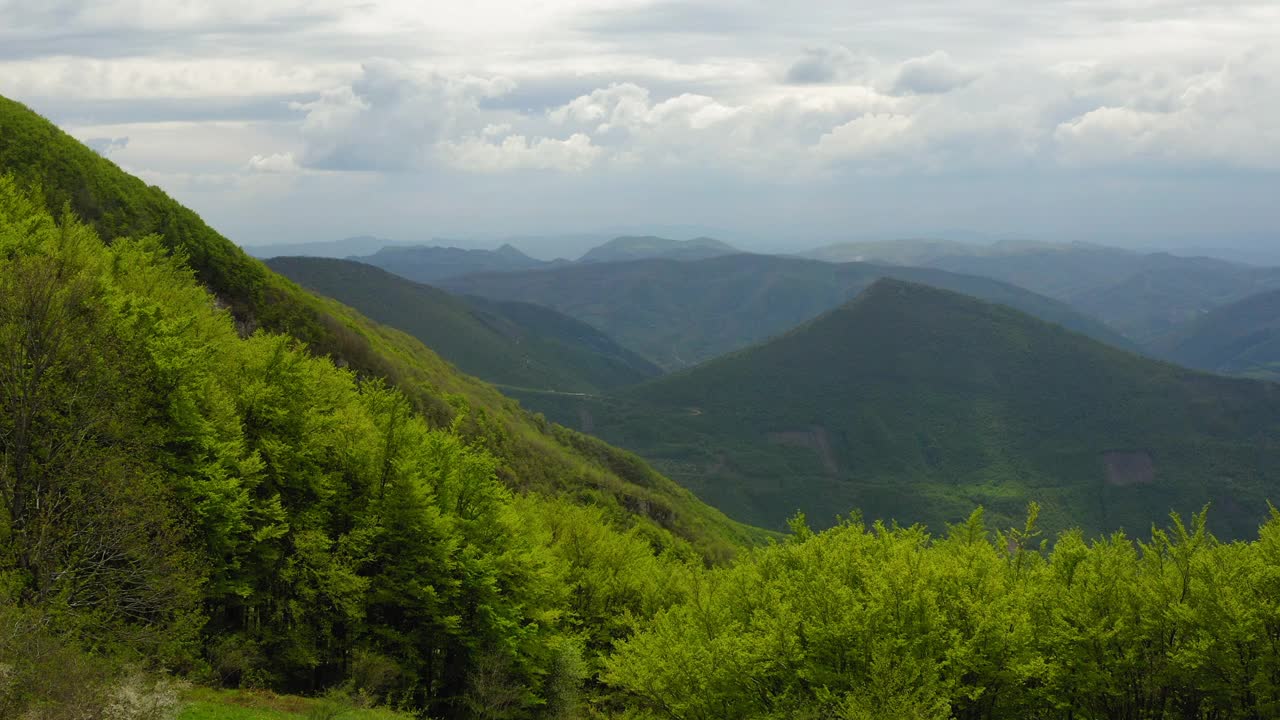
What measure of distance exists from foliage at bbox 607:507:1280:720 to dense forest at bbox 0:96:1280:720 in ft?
0.39

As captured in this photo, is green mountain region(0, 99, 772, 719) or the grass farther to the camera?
the grass

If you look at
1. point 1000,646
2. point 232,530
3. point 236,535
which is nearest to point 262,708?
point 232,530

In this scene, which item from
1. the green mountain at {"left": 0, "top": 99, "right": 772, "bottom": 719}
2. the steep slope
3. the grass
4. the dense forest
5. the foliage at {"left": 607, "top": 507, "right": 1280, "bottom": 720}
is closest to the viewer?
the green mountain at {"left": 0, "top": 99, "right": 772, "bottom": 719}

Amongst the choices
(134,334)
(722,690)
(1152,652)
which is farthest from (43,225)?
(1152,652)

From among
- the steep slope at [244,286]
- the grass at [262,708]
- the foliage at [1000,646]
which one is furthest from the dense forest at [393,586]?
the steep slope at [244,286]

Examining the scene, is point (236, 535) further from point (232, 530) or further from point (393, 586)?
point (393, 586)

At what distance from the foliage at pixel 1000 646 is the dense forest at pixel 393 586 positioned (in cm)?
12

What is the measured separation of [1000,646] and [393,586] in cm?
2599

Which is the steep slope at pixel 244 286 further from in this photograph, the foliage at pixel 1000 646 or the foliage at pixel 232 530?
the foliage at pixel 1000 646

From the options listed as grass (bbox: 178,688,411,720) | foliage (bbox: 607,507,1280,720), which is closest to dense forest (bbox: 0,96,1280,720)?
foliage (bbox: 607,507,1280,720)

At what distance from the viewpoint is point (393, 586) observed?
122ft

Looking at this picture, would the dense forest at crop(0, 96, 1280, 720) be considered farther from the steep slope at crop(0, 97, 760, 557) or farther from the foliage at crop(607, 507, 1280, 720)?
the steep slope at crop(0, 97, 760, 557)

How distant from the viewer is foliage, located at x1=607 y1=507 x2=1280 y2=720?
28688 mm

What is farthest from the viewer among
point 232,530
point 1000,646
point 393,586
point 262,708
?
point 393,586
